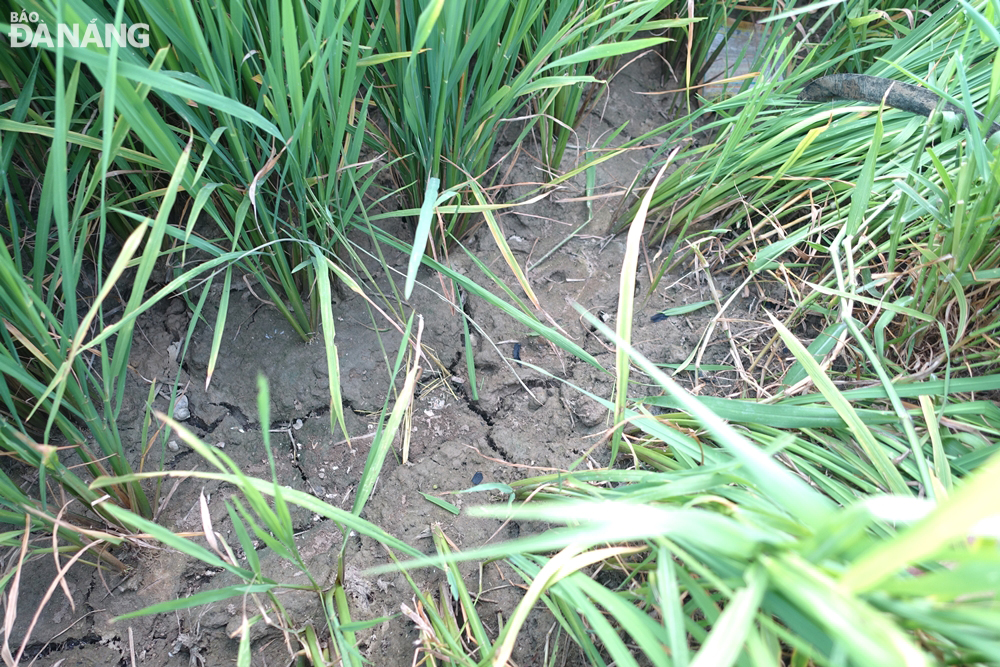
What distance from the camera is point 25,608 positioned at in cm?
78

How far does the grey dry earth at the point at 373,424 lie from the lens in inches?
31.0

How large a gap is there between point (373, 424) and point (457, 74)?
576mm

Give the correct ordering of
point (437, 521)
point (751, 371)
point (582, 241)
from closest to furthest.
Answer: point (437, 521) < point (751, 371) < point (582, 241)

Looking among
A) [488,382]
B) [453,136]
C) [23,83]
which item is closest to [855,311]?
[488,382]

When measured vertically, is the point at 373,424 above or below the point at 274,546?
below

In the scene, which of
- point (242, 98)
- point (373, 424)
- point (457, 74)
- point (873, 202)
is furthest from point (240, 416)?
point (873, 202)

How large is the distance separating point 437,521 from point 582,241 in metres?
0.63

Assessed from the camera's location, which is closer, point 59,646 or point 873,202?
point 59,646

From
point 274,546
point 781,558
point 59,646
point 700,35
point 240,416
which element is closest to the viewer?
point 781,558

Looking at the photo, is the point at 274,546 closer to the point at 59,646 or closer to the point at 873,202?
the point at 59,646

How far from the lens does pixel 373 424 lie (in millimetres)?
963

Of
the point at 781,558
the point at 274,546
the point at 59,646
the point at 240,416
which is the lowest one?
the point at 59,646

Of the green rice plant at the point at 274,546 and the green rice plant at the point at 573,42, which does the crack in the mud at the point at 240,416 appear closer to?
the green rice plant at the point at 274,546

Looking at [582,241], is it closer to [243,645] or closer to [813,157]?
[813,157]
